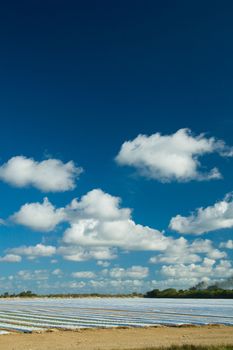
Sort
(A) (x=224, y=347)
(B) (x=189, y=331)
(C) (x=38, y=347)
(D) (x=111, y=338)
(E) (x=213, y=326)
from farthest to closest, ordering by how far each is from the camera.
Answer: (E) (x=213, y=326) < (B) (x=189, y=331) < (D) (x=111, y=338) < (C) (x=38, y=347) < (A) (x=224, y=347)

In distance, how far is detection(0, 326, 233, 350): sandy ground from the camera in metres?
17.6

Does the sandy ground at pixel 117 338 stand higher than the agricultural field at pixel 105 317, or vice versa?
the agricultural field at pixel 105 317

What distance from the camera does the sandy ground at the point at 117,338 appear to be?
17.6 meters

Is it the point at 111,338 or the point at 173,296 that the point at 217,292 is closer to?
the point at 173,296

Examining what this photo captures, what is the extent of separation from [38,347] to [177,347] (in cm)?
506

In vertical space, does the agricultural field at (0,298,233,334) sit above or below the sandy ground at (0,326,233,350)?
above

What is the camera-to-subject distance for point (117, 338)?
20109 mm

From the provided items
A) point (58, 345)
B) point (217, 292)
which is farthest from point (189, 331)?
point (217, 292)

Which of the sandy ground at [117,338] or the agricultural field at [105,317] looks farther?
the agricultural field at [105,317]

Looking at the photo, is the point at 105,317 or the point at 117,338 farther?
the point at 105,317

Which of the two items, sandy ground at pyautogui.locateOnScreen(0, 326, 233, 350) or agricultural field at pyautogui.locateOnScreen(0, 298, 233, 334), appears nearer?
sandy ground at pyautogui.locateOnScreen(0, 326, 233, 350)

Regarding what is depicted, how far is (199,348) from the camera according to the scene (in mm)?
15984

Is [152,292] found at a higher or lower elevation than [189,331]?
higher

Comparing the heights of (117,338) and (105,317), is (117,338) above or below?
below
